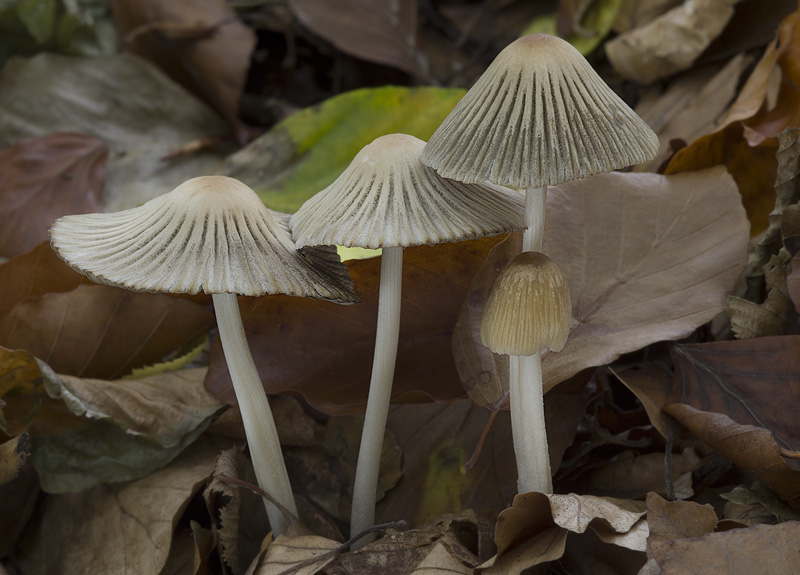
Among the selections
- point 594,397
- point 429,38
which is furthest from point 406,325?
point 429,38

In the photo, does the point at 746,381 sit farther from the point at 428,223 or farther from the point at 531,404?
the point at 428,223

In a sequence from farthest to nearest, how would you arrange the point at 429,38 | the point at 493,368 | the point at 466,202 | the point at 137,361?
the point at 429,38, the point at 137,361, the point at 493,368, the point at 466,202

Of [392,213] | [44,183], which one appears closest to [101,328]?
[392,213]

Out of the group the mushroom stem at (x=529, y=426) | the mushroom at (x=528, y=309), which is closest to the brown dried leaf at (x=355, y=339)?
the mushroom stem at (x=529, y=426)

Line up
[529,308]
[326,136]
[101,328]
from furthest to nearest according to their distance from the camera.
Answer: [326,136] → [101,328] → [529,308]

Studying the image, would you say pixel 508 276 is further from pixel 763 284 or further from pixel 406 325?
pixel 763 284

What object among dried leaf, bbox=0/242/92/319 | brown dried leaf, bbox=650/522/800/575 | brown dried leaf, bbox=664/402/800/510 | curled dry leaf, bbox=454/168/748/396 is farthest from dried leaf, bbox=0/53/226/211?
brown dried leaf, bbox=650/522/800/575

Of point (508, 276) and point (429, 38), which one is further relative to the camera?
point (429, 38)
